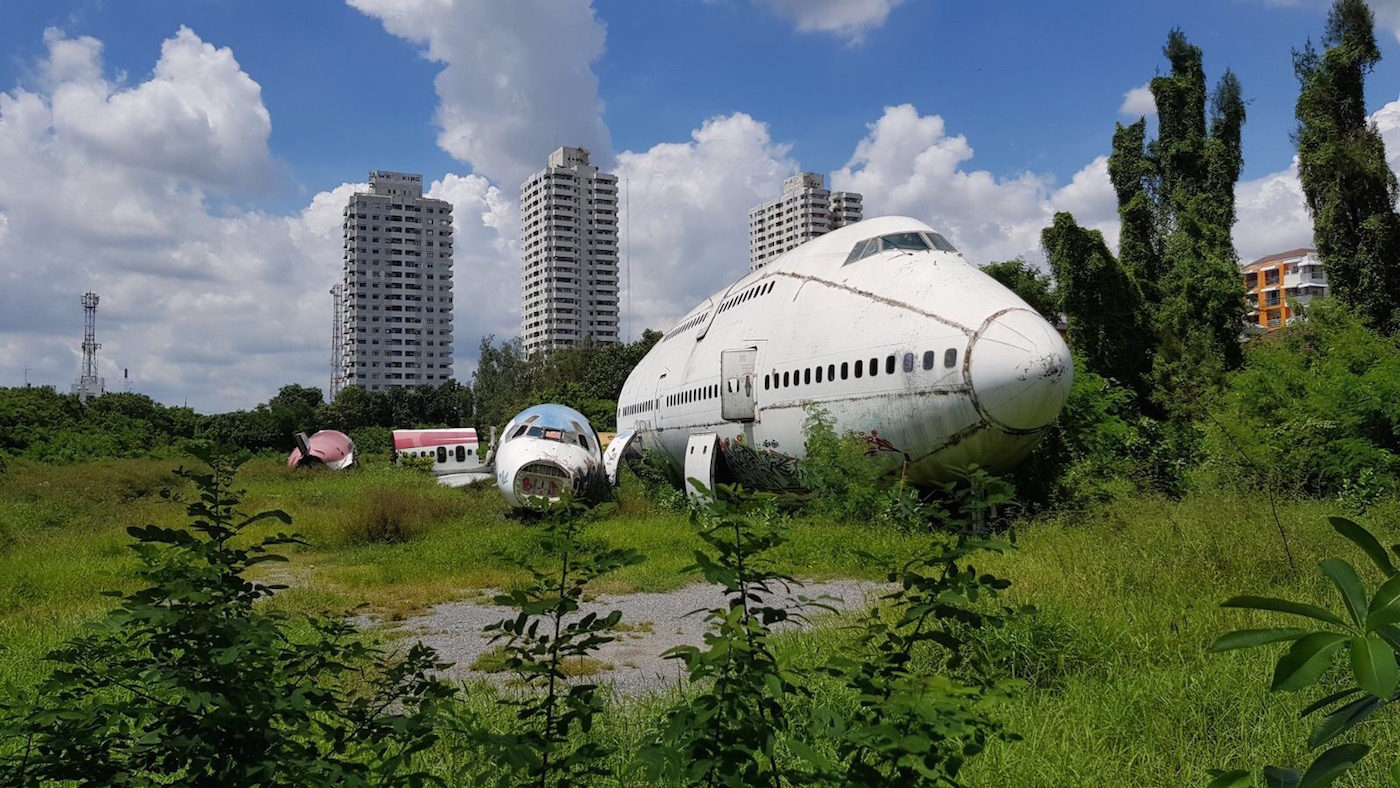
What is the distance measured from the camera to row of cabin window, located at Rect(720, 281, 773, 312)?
1686 cm

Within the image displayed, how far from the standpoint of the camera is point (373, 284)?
4774 inches

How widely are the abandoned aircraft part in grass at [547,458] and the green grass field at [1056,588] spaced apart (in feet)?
2.89

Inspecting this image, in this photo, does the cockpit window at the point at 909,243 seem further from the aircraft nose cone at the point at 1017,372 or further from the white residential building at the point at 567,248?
the white residential building at the point at 567,248

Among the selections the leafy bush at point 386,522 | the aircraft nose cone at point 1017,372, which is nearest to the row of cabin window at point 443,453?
the leafy bush at point 386,522

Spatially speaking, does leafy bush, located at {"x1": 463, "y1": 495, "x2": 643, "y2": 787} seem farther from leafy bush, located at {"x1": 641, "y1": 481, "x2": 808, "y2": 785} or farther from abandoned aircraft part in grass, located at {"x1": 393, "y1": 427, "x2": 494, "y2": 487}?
abandoned aircraft part in grass, located at {"x1": 393, "y1": 427, "x2": 494, "y2": 487}

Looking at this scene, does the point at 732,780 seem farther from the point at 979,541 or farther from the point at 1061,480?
the point at 1061,480

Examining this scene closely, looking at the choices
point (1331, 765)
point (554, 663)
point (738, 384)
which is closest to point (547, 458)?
point (738, 384)

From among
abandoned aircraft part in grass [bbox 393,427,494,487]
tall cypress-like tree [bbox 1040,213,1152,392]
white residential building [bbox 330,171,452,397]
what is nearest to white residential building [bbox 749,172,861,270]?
white residential building [bbox 330,171,452,397]

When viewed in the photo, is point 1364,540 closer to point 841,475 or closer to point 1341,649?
point 1341,649

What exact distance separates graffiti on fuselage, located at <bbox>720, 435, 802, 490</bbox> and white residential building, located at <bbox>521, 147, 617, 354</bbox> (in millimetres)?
99748

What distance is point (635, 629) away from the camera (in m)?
8.38

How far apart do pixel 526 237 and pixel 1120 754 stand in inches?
4783

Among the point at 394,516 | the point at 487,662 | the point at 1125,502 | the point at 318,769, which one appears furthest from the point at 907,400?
the point at 318,769

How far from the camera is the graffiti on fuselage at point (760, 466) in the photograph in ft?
48.4
